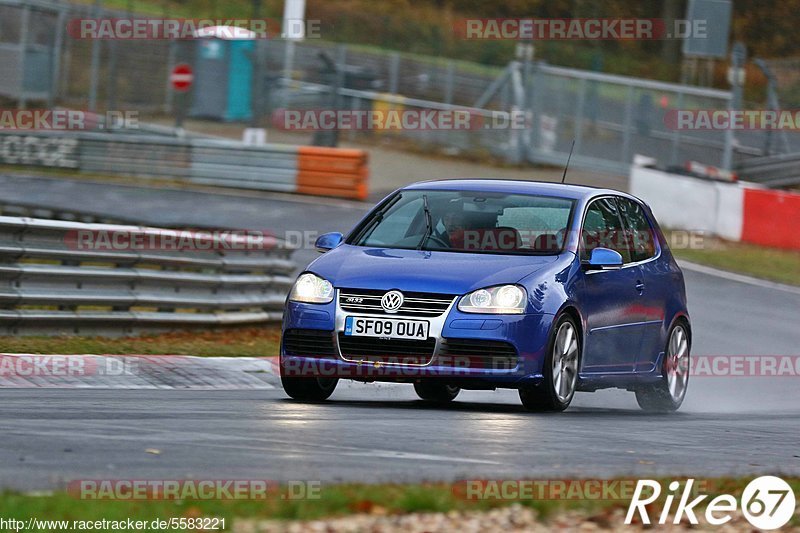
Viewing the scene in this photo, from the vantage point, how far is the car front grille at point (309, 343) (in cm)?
961

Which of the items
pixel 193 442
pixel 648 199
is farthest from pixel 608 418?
pixel 648 199

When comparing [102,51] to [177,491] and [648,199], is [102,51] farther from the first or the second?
[177,491]

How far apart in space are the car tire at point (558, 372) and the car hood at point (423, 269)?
431mm

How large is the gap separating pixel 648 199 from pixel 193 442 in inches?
812

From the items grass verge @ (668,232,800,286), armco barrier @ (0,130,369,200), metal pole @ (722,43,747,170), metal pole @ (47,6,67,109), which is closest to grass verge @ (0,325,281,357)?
grass verge @ (668,232,800,286)

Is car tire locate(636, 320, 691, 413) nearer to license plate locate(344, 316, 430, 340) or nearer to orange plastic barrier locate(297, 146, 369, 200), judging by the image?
license plate locate(344, 316, 430, 340)

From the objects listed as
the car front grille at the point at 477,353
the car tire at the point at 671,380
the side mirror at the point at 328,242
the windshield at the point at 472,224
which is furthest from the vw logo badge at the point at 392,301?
the car tire at the point at 671,380

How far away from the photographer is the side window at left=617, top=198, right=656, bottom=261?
447 inches

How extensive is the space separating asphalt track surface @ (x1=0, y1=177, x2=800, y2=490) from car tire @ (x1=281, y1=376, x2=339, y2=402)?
9 cm

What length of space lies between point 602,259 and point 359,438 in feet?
9.94

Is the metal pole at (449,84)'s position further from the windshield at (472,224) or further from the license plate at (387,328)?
the license plate at (387,328)

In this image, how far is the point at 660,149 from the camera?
33.8m

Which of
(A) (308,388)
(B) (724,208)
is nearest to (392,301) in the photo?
(A) (308,388)

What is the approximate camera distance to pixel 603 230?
10.9 m
